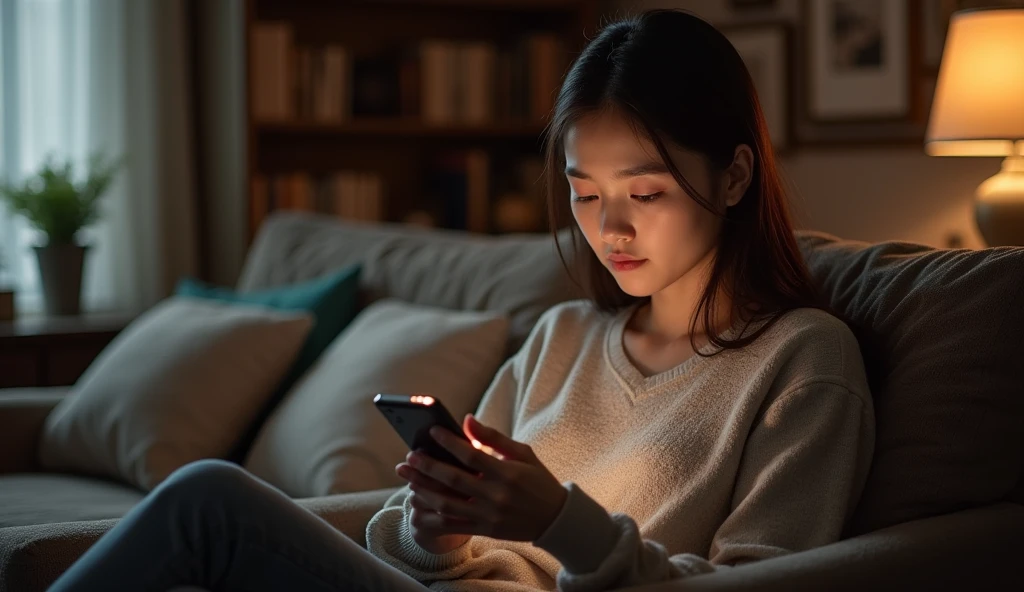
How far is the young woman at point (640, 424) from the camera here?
114 centimetres

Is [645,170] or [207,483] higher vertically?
[645,170]

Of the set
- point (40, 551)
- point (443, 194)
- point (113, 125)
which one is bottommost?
point (40, 551)

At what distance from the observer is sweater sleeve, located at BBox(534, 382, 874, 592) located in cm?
109

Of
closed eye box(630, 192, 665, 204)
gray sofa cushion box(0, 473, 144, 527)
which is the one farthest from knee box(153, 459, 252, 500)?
gray sofa cushion box(0, 473, 144, 527)

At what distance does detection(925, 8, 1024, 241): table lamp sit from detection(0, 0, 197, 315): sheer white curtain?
94.2 inches

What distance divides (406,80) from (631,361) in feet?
8.73

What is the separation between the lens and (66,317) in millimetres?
3418

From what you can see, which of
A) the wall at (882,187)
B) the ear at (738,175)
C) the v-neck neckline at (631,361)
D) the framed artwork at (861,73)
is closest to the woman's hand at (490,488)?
the v-neck neckline at (631,361)

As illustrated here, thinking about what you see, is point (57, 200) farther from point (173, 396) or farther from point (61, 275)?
point (173, 396)

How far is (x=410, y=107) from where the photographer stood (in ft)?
13.1

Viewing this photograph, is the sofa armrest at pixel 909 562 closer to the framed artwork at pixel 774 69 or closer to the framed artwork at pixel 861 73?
the framed artwork at pixel 861 73

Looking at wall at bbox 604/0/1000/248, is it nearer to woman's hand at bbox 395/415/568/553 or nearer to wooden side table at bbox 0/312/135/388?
wooden side table at bbox 0/312/135/388

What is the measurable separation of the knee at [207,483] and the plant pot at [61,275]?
2.39m

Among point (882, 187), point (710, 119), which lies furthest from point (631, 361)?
point (882, 187)
